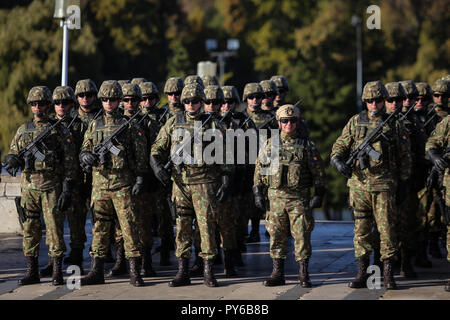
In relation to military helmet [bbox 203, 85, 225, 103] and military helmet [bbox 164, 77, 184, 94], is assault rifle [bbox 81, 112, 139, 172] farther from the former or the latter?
military helmet [bbox 164, 77, 184, 94]

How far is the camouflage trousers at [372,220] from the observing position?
981 centimetres

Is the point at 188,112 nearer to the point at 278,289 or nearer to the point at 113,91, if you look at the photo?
the point at 113,91

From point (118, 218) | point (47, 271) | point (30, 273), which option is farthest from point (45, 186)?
point (47, 271)

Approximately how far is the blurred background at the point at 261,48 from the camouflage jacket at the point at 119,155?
29194 millimetres

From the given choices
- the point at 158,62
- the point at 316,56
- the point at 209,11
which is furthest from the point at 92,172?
the point at 209,11

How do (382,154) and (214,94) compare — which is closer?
(382,154)

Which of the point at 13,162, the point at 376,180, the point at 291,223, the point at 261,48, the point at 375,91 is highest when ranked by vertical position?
the point at 261,48

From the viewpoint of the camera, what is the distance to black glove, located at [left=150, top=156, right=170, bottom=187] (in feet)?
33.1

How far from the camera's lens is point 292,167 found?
9.95 m

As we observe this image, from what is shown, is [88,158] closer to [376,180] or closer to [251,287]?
[251,287]

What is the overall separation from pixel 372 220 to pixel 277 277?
1.32 meters

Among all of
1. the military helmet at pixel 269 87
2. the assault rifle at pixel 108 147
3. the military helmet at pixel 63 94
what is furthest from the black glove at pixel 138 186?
the military helmet at pixel 269 87

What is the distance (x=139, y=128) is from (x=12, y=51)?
109ft

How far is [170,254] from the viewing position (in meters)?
12.8
